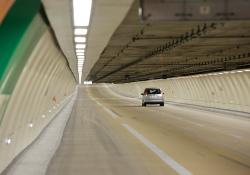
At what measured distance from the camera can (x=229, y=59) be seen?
35031 mm

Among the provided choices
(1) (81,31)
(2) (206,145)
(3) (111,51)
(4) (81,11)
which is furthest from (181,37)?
(4) (81,11)

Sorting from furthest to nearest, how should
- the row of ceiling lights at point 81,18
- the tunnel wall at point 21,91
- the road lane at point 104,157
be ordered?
1. the road lane at point 104,157
2. the row of ceiling lights at point 81,18
3. the tunnel wall at point 21,91

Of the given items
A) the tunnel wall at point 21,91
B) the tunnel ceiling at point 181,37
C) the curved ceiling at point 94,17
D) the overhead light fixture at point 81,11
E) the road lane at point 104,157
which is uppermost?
the tunnel ceiling at point 181,37

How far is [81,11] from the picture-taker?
11844mm

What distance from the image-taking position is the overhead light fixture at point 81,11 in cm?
1091

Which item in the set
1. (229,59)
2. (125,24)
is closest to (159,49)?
(229,59)

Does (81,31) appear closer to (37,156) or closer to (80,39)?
(80,39)

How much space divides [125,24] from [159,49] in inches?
438

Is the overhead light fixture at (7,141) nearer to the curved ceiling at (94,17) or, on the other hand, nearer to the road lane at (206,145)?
the curved ceiling at (94,17)

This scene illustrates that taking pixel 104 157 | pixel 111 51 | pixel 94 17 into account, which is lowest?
pixel 104 157

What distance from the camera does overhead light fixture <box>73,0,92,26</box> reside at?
10909 millimetres

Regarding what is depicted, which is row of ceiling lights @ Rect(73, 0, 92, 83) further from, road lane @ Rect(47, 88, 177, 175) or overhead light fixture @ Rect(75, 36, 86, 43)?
road lane @ Rect(47, 88, 177, 175)

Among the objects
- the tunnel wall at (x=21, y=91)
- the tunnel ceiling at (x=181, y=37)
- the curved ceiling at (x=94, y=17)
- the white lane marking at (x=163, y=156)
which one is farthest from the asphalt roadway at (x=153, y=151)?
the tunnel ceiling at (x=181, y=37)

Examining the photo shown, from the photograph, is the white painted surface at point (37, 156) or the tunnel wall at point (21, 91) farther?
the white painted surface at point (37, 156)
